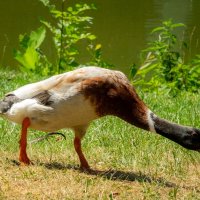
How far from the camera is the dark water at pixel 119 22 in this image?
13.7 metres

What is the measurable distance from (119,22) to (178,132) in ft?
42.8

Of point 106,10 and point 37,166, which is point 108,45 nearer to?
point 106,10

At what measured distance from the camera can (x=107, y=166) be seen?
5723 millimetres

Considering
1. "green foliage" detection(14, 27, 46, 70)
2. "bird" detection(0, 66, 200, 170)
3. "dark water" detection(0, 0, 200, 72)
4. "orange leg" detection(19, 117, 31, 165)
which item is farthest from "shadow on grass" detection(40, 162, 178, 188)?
"dark water" detection(0, 0, 200, 72)

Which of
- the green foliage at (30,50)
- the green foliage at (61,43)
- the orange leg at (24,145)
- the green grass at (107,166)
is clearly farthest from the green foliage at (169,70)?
the orange leg at (24,145)

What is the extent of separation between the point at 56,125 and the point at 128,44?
9623 millimetres

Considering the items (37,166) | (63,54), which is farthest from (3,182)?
(63,54)

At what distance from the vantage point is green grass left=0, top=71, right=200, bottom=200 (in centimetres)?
479

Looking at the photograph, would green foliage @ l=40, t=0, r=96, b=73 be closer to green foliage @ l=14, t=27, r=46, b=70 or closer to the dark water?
green foliage @ l=14, t=27, r=46, b=70

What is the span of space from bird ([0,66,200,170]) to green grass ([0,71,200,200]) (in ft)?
1.04

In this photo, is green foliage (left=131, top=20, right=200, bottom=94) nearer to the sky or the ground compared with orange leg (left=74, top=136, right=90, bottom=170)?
nearer to the ground

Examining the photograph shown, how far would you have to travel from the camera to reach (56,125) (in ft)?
17.6

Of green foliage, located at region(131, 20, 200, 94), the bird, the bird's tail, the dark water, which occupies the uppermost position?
the bird

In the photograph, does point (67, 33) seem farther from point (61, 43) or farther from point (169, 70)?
point (169, 70)
